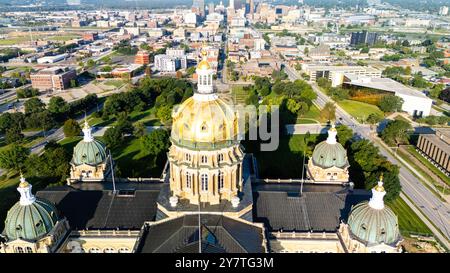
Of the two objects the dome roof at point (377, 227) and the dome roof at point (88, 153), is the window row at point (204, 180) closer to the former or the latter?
the dome roof at point (377, 227)

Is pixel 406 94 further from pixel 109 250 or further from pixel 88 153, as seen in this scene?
pixel 109 250

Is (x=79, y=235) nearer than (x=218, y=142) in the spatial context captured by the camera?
No

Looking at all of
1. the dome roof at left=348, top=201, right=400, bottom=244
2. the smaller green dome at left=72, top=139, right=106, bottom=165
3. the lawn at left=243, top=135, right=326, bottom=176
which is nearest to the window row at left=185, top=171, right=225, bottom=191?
the dome roof at left=348, top=201, right=400, bottom=244

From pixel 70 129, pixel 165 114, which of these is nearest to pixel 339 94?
pixel 165 114

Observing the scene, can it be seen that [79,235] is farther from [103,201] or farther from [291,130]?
[291,130]

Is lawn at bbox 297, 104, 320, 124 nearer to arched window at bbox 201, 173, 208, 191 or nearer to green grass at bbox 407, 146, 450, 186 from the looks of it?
green grass at bbox 407, 146, 450, 186
